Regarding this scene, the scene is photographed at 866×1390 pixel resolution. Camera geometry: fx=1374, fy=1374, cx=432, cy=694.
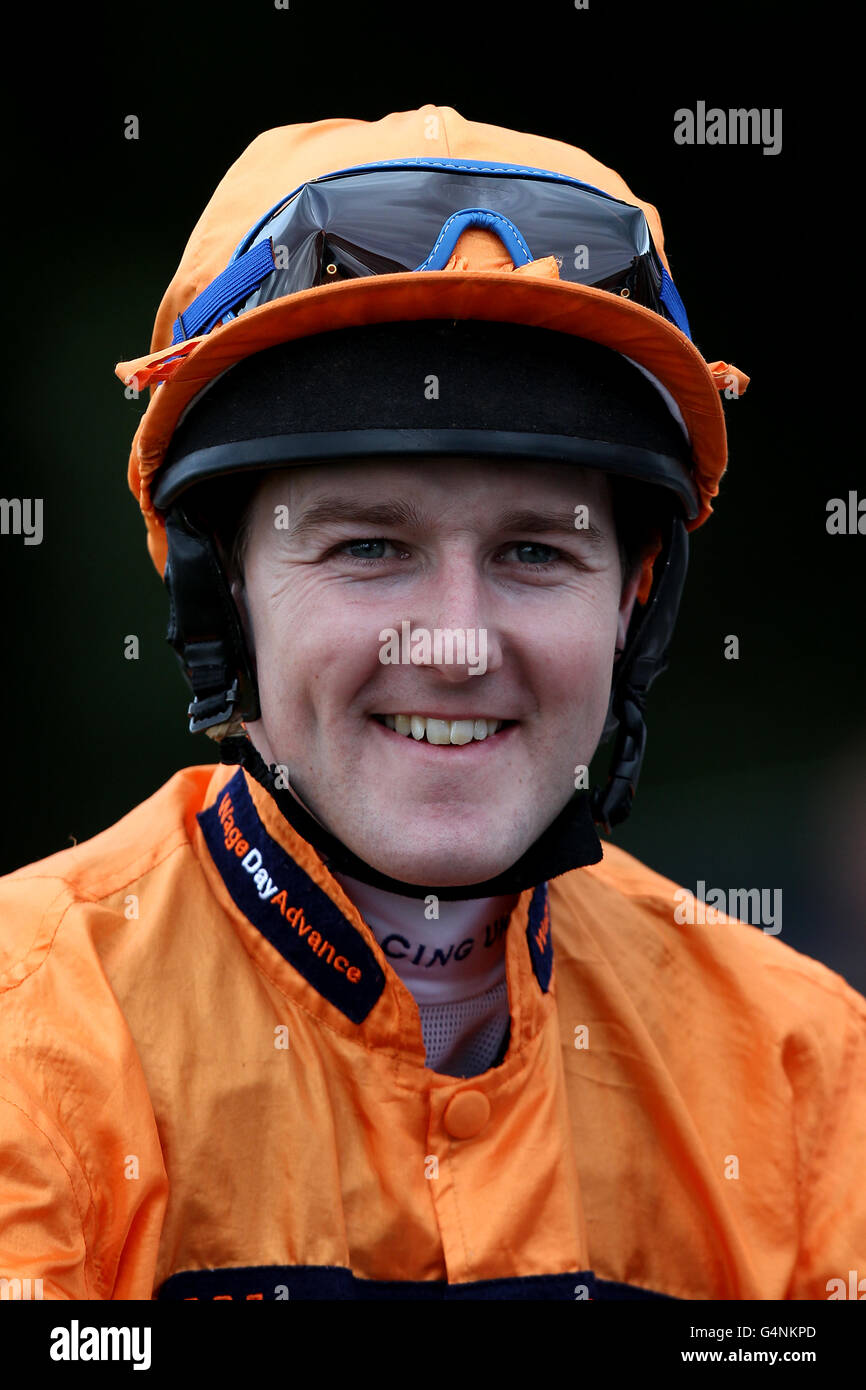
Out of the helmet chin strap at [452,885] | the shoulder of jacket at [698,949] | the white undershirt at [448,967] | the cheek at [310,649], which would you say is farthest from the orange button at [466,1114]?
the cheek at [310,649]

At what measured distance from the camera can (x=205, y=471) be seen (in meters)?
1.72

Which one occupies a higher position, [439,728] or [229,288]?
[229,288]

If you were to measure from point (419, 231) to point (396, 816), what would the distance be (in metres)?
0.74

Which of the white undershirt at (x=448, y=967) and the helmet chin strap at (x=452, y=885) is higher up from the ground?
the helmet chin strap at (x=452, y=885)

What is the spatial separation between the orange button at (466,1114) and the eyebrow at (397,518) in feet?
2.36

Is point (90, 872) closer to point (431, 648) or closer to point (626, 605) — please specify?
point (431, 648)

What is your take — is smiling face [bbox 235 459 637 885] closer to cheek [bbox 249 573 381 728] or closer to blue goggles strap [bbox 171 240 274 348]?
cheek [bbox 249 573 381 728]

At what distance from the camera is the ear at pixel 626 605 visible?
2037 mm

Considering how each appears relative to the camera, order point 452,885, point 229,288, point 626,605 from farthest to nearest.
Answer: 1. point 626,605
2. point 229,288
3. point 452,885

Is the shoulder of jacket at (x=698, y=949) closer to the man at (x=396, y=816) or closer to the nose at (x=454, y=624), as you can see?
the man at (x=396, y=816)

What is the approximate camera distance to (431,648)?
1.59 metres

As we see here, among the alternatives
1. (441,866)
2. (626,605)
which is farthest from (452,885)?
(626,605)

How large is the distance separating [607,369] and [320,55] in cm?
258

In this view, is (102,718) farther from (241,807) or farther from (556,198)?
(556,198)
